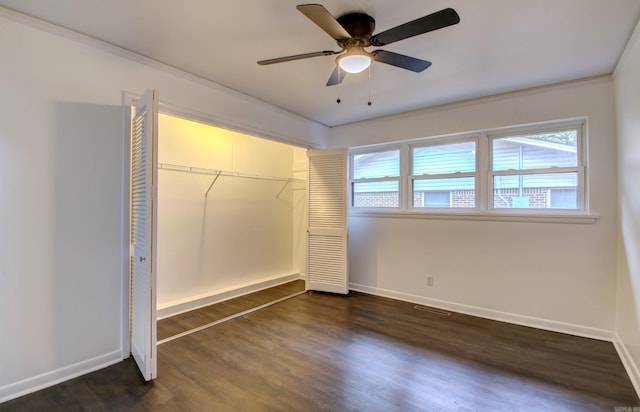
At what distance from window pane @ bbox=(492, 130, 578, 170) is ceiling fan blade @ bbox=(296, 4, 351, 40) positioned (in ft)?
8.61

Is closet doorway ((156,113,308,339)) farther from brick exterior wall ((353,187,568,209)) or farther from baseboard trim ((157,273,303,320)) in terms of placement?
brick exterior wall ((353,187,568,209))

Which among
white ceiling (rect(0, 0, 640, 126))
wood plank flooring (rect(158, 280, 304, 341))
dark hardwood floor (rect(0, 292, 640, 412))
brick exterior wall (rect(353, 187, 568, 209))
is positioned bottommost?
dark hardwood floor (rect(0, 292, 640, 412))

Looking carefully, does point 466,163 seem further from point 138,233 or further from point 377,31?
point 138,233

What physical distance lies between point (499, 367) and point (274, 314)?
2.33 metres

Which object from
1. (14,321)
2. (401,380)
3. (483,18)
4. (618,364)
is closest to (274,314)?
(401,380)

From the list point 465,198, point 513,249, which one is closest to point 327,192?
point 465,198

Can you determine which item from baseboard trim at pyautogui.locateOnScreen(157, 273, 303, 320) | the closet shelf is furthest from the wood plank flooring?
the closet shelf

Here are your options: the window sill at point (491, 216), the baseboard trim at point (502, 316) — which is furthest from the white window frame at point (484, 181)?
the baseboard trim at point (502, 316)

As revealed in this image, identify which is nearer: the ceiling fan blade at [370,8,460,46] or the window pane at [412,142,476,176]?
the ceiling fan blade at [370,8,460,46]

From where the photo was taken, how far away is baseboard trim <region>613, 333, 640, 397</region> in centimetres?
218

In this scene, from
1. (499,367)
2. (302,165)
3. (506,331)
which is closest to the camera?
(499,367)

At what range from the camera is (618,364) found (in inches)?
98.7

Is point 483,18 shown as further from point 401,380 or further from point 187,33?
point 401,380

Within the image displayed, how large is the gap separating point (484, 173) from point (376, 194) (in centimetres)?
148
